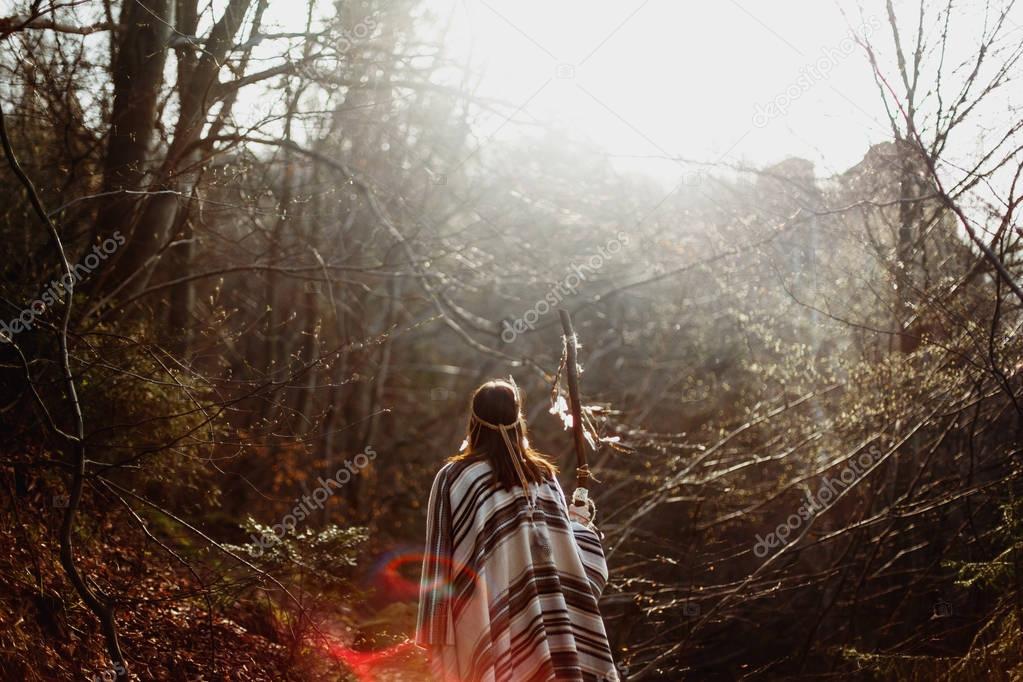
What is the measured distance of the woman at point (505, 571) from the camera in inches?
147

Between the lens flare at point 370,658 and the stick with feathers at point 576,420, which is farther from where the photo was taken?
the lens flare at point 370,658

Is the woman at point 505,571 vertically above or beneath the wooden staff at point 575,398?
beneath

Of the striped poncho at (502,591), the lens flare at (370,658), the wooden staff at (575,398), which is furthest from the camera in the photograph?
the lens flare at (370,658)

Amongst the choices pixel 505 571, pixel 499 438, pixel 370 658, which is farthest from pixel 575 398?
pixel 370 658

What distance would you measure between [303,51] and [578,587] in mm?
4801

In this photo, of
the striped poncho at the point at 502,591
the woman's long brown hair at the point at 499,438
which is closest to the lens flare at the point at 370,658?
the striped poncho at the point at 502,591

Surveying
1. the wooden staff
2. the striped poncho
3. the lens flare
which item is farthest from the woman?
the lens flare

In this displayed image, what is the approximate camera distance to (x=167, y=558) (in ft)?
18.6

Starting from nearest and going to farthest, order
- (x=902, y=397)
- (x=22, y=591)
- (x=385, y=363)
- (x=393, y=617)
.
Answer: (x=22, y=591) < (x=902, y=397) < (x=393, y=617) < (x=385, y=363)

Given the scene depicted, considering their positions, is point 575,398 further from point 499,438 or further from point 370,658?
point 370,658

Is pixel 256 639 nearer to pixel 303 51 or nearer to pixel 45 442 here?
pixel 45 442

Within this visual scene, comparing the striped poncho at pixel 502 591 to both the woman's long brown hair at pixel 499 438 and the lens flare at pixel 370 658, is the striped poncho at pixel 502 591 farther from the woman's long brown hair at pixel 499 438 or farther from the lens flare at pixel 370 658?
the lens flare at pixel 370 658

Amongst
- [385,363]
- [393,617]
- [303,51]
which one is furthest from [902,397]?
[385,363]

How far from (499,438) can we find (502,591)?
72 centimetres
